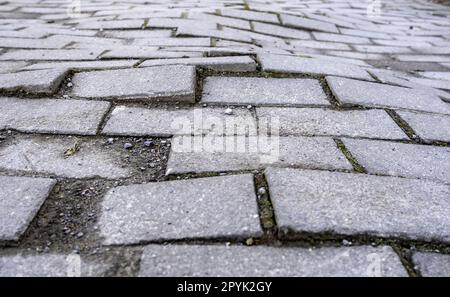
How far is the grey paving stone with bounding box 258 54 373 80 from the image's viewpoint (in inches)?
83.4

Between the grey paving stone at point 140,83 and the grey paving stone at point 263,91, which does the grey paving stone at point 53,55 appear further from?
the grey paving stone at point 263,91

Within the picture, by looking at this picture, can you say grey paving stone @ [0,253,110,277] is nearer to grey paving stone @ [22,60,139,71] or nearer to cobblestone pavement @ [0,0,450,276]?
cobblestone pavement @ [0,0,450,276]

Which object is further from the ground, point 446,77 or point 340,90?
point 340,90

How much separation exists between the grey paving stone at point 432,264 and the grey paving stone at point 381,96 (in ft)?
3.20

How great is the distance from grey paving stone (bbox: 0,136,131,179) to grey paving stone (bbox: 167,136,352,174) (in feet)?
0.71

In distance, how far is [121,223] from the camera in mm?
1053

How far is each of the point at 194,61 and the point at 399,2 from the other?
6048 millimetres

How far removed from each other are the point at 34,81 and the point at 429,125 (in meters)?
1.88

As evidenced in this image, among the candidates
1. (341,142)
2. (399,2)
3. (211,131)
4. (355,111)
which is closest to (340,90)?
(355,111)

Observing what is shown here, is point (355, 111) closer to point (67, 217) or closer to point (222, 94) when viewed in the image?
point (222, 94)

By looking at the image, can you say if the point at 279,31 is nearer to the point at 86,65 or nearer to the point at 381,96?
the point at 381,96

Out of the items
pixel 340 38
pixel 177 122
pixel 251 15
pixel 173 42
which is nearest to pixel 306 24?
pixel 340 38

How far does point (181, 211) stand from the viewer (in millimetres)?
1079

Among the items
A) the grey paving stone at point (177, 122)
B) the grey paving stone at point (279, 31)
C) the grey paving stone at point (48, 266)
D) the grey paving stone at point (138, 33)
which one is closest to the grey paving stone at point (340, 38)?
the grey paving stone at point (279, 31)
